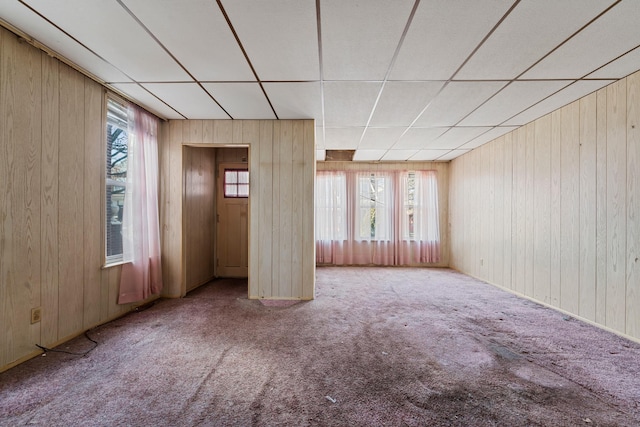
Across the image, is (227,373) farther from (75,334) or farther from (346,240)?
(346,240)

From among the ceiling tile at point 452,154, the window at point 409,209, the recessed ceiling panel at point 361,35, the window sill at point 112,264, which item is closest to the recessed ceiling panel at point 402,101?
the recessed ceiling panel at point 361,35

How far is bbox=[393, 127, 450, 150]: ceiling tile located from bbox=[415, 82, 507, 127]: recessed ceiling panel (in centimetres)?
25

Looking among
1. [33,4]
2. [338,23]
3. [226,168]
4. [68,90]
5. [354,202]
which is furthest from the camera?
[354,202]

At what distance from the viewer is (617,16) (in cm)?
166

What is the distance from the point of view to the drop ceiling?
1.65 m

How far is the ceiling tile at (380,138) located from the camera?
3.90 m

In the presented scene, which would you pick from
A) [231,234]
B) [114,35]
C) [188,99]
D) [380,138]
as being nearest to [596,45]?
[380,138]

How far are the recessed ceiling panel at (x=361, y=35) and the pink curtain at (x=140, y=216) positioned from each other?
7.50 ft

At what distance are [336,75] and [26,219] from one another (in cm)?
270

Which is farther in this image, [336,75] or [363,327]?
[363,327]

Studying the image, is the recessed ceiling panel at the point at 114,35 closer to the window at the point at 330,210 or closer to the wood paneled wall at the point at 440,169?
the window at the point at 330,210

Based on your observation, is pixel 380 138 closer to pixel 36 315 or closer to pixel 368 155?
pixel 368 155

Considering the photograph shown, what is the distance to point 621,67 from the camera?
88.4 inches

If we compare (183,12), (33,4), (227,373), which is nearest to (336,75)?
(183,12)
